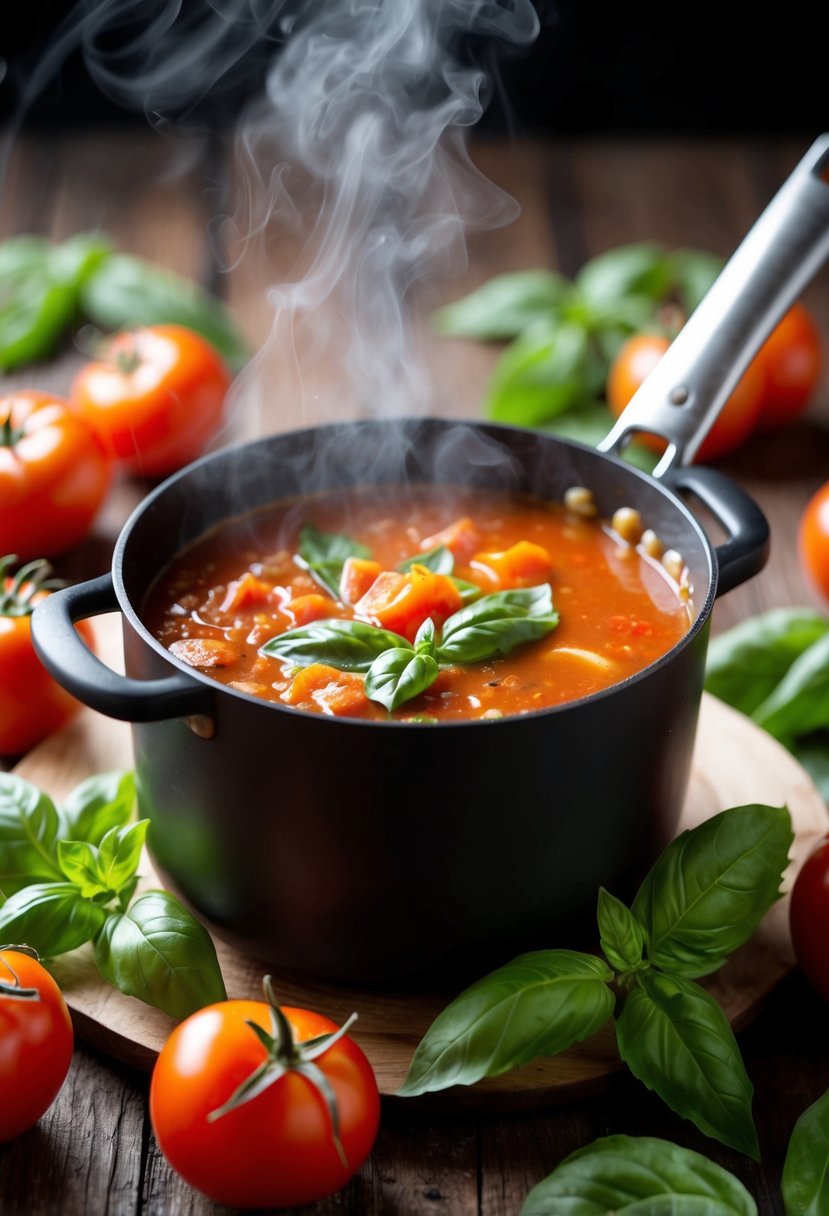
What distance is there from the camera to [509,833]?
2025 millimetres

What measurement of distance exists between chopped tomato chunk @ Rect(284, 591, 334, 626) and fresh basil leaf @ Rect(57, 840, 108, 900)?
508 mm

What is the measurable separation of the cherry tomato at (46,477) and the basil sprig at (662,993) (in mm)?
1745

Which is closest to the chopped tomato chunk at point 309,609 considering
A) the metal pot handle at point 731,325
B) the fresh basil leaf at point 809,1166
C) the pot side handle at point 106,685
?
the pot side handle at point 106,685

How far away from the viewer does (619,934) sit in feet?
6.79

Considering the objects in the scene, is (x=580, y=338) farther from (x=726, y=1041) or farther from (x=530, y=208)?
(x=726, y=1041)

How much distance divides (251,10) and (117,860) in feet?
8.82

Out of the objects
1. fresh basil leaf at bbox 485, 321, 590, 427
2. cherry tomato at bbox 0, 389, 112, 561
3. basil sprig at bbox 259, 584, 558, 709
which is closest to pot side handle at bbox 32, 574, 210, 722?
basil sprig at bbox 259, 584, 558, 709

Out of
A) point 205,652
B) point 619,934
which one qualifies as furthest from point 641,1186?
point 205,652

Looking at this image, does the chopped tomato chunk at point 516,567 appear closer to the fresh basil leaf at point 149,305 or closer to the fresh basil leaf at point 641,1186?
the fresh basil leaf at point 641,1186

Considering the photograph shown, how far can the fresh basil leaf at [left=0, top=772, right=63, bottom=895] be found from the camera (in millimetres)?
2297

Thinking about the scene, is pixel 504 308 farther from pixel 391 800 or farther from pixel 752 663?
pixel 391 800

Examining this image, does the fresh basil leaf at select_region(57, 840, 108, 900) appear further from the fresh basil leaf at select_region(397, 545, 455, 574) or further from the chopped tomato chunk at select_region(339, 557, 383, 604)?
the fresh basil leaf at select_region(397, 545, 455, 574)

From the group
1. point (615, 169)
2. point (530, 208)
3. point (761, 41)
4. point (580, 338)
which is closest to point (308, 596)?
point (580, 338)

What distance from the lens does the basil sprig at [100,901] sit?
2094 mm
